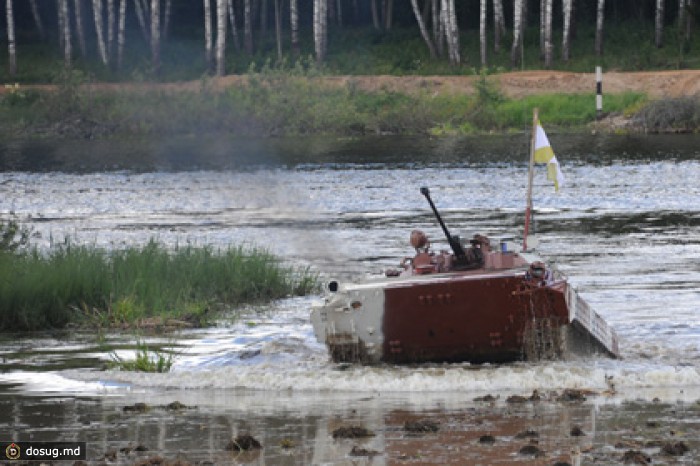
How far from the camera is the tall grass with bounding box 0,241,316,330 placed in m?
20.4

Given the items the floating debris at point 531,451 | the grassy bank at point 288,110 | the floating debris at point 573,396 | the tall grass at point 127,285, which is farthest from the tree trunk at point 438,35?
the floating debris at point 531,451

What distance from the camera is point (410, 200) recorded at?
1585 inches

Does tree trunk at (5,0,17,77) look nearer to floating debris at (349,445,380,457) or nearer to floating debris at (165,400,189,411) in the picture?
floating debris at (165,400,189,411)

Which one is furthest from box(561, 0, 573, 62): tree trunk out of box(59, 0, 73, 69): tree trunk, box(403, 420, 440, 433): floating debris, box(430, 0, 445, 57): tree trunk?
box(403, 420, 440, 433): floating debris

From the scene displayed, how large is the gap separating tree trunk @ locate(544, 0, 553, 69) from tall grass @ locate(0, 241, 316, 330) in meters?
46.7

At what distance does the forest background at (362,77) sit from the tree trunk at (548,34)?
0.24 feet

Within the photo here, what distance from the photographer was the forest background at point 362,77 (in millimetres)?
65312

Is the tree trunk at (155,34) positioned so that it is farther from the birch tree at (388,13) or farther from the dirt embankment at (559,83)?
the birch tree at (388,13)

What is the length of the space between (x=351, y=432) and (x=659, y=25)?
61.3 metres

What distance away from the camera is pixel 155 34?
72875 mm

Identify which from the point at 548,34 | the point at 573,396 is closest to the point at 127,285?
the point at 573,396

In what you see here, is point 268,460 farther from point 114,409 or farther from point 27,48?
point 27,48

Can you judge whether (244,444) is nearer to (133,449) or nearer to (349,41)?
(133,449)

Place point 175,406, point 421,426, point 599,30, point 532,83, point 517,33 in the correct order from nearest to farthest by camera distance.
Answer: point 421,426
point 175,406
point 532,83
point 517,33
point 599,30
